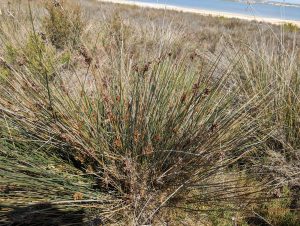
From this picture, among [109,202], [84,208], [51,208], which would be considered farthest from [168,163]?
[51,208]

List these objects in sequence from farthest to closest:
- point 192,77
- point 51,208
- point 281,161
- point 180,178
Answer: point 192,77
point 281,161
point 180,178
point 51,208

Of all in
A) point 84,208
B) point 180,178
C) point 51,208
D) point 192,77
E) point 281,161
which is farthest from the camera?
point 192,77

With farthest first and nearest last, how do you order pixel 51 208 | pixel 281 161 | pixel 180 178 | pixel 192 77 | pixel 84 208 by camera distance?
pixel 192 77 < pixel 281 161 < pixel 180 178 < pixel 84 208 < pixel 51 208

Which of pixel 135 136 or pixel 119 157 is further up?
pixel 135 136

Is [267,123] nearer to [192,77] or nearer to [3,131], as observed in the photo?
[192,77]

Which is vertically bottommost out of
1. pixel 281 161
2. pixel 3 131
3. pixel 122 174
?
pixel 281 161

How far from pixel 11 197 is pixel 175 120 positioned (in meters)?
0.86

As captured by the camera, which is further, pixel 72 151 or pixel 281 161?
pixel 281 161

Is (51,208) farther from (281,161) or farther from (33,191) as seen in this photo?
(281,161)

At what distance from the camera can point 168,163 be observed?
1.80 meters

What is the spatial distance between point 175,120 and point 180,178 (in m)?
0.30

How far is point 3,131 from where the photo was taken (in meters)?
1.80

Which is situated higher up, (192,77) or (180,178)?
(192,77)

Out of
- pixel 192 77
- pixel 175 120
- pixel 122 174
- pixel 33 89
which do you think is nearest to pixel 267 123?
pixel 192 77
